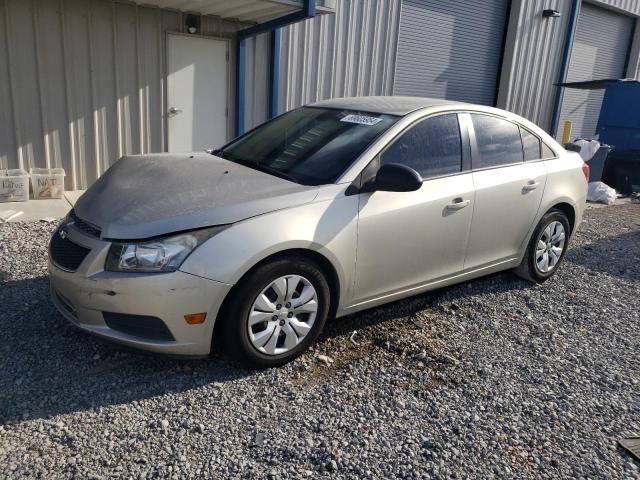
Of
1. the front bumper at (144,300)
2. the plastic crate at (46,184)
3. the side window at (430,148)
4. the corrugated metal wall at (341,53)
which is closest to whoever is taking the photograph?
the front bumper at (144,300)

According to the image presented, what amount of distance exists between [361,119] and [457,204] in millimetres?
913

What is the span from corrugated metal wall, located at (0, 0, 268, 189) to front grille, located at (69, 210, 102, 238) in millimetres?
4354

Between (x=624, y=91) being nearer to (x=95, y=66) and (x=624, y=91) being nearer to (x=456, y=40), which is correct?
(x=456, y=40)

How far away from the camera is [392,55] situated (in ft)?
34.1

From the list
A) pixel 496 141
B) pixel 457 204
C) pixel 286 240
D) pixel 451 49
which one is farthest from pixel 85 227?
pixel 451 49

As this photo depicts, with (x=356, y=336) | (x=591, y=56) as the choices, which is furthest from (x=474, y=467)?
(x=591, y=56)

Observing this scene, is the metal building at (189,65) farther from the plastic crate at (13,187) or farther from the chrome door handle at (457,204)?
the chrome door handle at (457,204)

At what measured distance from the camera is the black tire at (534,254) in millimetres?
4855

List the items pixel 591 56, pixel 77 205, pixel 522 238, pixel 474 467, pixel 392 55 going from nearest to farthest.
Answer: pixel 474 467
pixel 77 205
pixel 522 238
pixel 392 55
pixel 591 56

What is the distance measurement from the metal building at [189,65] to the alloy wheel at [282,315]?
4981 millimetres

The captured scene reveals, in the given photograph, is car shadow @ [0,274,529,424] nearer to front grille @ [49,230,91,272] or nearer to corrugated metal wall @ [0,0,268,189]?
front grille @ [49,230,91,272]

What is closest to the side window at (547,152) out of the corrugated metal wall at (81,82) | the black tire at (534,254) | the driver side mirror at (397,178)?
the black tire at (534,254)

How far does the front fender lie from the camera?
9.85 feet

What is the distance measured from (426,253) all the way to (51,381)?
2480 mm
